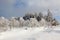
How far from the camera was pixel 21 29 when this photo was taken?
7.69 meters

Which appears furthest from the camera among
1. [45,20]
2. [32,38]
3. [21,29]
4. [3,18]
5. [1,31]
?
[45,20]

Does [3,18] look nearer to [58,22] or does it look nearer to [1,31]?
[1,31]

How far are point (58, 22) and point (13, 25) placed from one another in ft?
7.77

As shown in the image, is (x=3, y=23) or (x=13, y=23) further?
(x=13, y=23)

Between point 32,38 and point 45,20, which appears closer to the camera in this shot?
point 32,38

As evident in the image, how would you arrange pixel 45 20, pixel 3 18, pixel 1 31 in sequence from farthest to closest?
pixel 45 20 < pixel 3 18 < pixel 1 31

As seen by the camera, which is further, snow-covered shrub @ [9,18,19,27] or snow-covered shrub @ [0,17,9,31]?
snow-covered shrub @ [9,18,19,27]

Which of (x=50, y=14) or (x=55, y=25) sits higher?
(x=50, y=14)

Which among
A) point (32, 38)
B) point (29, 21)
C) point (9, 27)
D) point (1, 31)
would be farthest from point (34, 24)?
point (32, 38)

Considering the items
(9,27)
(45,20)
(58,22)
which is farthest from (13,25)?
(58,22)

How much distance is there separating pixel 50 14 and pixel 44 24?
45.6 inches

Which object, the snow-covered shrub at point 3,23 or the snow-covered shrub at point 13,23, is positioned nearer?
the snow-covered shrub at point 3,23

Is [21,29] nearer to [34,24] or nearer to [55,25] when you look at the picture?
[34,24]

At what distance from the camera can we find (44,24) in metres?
8.55
